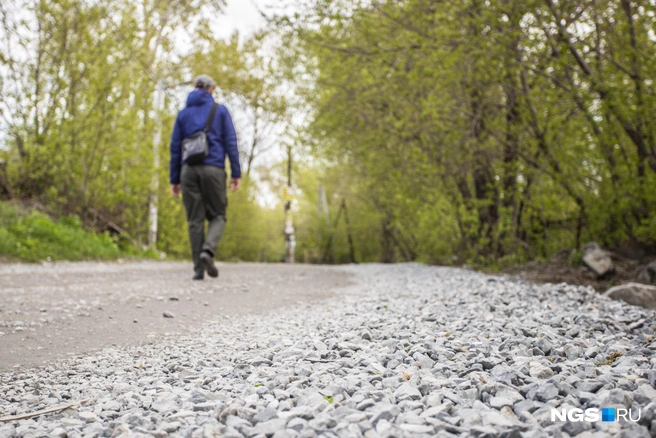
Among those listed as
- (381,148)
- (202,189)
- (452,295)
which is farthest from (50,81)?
(452,295)

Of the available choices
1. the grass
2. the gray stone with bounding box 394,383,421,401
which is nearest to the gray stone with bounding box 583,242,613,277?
the gray stone with bounding box 394,383,421,401

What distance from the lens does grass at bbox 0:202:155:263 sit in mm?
7770

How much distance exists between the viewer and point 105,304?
4422 millimetres

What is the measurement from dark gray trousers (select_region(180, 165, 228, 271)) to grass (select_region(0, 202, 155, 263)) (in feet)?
10.9

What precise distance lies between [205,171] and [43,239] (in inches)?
170

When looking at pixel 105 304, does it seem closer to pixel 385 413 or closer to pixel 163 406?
pixel 163 406

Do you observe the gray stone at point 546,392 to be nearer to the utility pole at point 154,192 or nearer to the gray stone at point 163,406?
the gray stone at point 163,406

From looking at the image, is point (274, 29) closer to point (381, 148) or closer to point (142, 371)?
point (381, 148)

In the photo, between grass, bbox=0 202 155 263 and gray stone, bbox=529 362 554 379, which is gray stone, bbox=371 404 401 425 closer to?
gray stone, bbox=529 362 554 379

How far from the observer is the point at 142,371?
8.22 ft

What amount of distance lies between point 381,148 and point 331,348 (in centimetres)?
794

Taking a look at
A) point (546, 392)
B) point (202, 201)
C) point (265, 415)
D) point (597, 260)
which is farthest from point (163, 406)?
point (597, 260)

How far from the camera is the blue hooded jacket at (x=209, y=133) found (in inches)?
249

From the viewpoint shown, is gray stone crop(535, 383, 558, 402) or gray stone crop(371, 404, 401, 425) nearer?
gray stone crop(371, 404, 401, 425)
